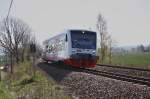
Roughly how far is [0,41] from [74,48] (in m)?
51.9

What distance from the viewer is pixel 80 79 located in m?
20.5

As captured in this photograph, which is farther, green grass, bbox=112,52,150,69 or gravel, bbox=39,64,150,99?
green grass, bbox=112,52,150,69

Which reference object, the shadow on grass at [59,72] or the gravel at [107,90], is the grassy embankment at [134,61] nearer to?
the shadow on grass at [59,72]

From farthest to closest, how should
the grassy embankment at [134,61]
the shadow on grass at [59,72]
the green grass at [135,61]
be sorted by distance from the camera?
the green grass at [135,61]
the grassy embankment at [134,61]
the shadow on grass at [59,72]

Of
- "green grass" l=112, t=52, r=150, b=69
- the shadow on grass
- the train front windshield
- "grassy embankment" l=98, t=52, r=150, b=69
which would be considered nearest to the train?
the train front windshield

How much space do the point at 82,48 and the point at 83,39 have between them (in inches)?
33.7

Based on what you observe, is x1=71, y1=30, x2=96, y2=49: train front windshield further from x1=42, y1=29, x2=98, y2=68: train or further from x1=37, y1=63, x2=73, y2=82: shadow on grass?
x1=37, y1=63, x2=73, y2=82: shadow on grass

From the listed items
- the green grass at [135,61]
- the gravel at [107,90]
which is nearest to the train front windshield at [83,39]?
the green grass at [135,61]

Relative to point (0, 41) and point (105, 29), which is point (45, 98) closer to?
point (105, 29)

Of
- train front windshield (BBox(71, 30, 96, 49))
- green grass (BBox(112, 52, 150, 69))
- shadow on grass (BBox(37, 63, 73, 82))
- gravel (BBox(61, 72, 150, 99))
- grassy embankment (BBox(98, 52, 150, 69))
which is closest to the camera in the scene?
gravel (BBox(61, 72, 150, 99))

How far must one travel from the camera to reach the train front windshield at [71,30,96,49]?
90.1 feet

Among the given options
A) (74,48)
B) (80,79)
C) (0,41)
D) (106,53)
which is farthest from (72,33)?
(0,41)

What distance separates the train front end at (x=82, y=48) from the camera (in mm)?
27047

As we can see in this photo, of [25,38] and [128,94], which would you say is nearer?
[128,94]
